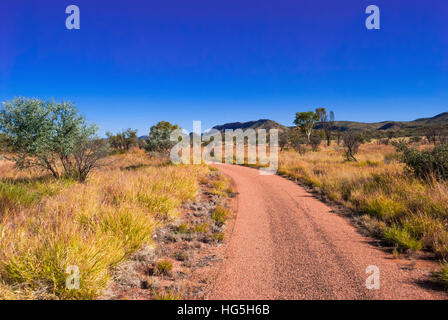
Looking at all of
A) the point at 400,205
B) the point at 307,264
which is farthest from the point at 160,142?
the point at 400,205

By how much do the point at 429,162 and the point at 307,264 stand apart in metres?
8.02

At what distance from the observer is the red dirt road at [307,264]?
3111 millimetres

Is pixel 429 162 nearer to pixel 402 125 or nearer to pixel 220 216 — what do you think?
pixel 220 216

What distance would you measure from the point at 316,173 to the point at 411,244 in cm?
944

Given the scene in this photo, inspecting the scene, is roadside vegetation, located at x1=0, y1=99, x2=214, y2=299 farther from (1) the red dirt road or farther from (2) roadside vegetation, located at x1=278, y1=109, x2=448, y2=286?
(2) roadside vegetation, located at x1=278, y1=109, x2=448, y2=286

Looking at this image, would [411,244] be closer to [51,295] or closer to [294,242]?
[294,242]

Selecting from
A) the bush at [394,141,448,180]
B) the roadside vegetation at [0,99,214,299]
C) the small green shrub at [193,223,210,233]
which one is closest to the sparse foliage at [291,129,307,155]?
the bush at [394,141,448,180]

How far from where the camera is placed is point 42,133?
9.21m

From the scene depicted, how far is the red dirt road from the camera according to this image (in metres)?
3.11

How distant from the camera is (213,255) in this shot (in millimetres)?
4332

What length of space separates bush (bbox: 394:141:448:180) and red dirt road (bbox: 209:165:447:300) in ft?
15.6

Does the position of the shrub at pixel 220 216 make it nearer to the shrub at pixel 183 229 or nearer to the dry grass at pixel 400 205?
the shrub at pixel 183 229

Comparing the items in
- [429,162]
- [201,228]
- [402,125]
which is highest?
[402,125]

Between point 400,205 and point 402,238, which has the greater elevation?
point 400,205
